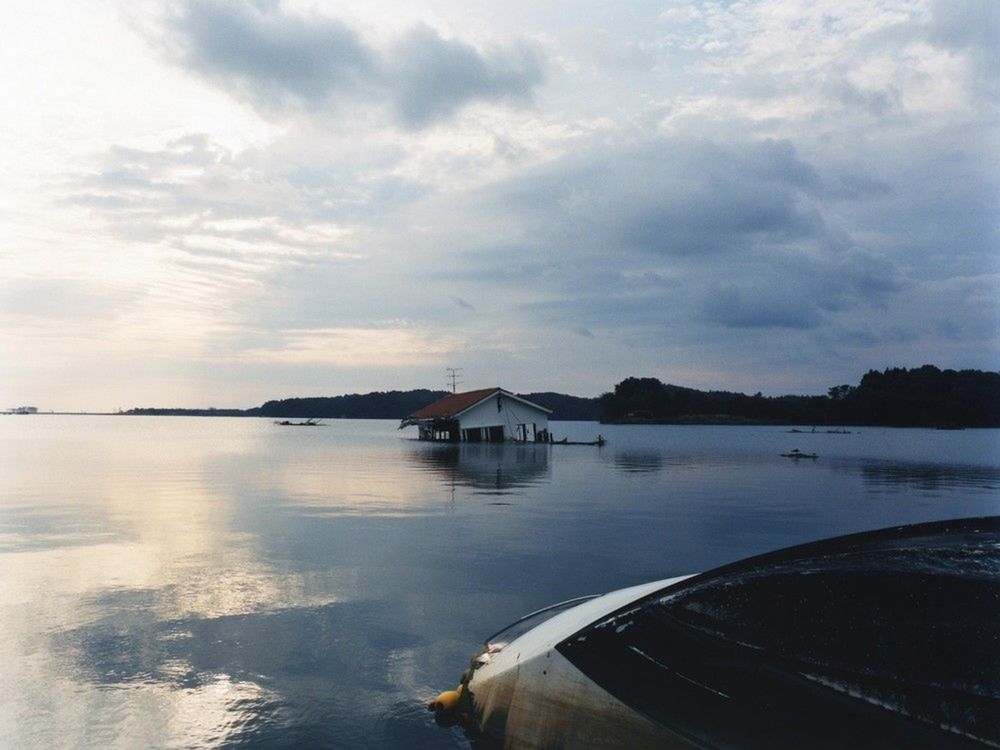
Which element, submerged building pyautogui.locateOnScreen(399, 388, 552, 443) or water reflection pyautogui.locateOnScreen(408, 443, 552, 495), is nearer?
water reflection pyautogui.locateOnScreen(408, 443, 552, 495)

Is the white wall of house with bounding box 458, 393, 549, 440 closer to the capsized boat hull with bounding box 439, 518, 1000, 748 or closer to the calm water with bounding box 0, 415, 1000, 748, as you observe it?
the calm water with bounding box 0, 415, 1000, 748

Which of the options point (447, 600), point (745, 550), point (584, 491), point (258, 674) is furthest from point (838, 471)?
point (258, 674)

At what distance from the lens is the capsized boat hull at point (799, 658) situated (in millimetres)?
3801

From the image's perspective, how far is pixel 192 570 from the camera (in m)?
12.4

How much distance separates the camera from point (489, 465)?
122 feet

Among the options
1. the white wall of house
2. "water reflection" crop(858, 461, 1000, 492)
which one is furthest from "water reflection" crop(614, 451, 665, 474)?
the white wall of house

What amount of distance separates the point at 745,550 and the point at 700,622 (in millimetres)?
11033

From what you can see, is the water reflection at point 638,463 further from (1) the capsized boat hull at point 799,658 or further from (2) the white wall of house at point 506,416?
(1) the capsized boat hull at point 799,658

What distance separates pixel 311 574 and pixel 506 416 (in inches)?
1831

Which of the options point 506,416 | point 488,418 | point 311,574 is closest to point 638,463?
point 488,418

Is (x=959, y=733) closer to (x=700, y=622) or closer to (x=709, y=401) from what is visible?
(x=700, y=622)

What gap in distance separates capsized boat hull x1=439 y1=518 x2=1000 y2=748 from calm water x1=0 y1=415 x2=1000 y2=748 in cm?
189

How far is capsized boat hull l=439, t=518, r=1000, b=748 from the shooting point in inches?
150

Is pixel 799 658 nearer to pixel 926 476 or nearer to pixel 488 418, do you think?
pixel 926 476
